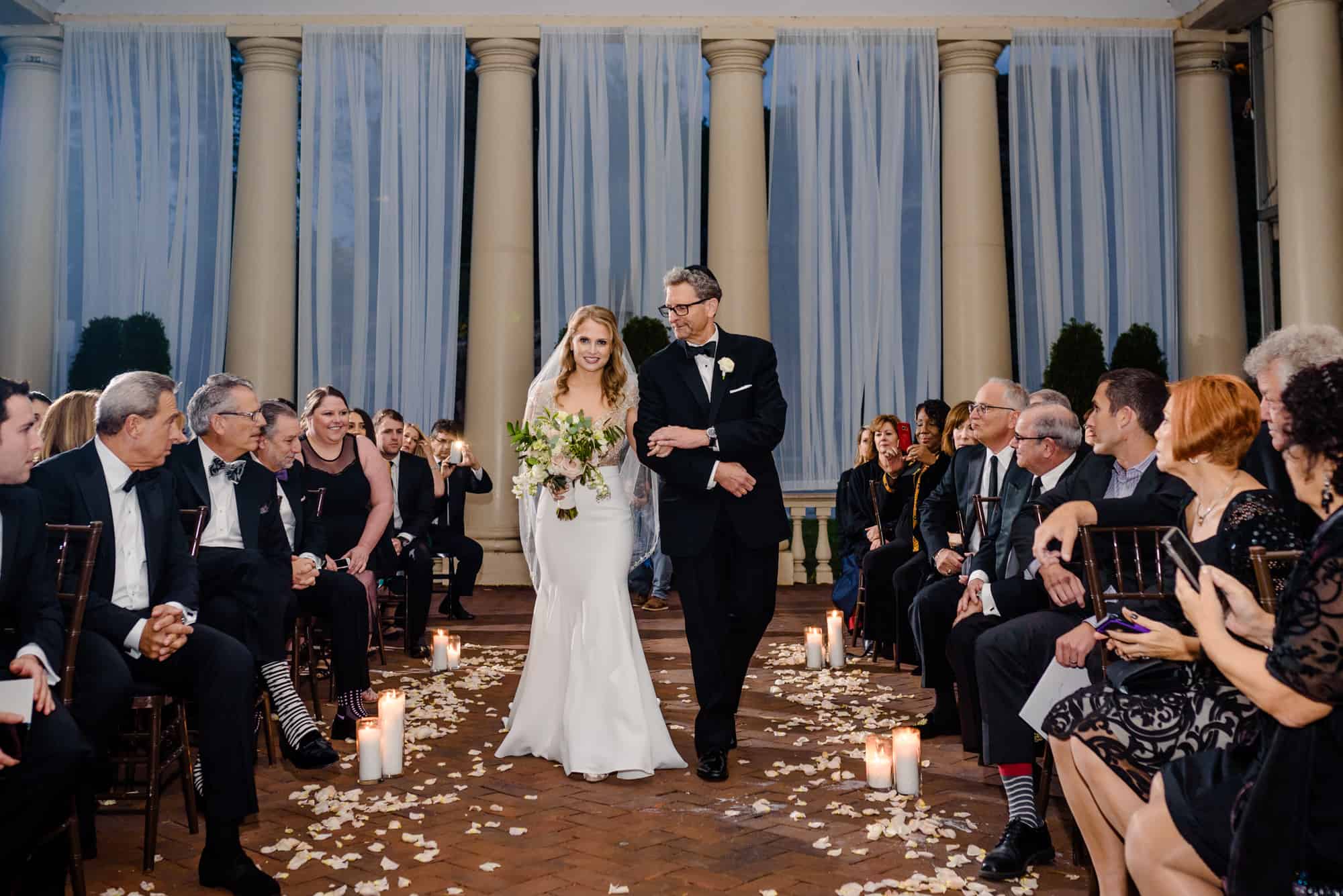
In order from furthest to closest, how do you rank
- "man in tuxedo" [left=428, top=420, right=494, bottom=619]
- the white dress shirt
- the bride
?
"man in tuxedo" [left=428, top=420, right=494, bottom=619], the bride, the white dress shirt

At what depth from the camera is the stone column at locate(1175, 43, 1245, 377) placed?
37.5ft

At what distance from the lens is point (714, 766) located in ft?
15.0

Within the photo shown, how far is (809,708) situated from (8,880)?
12.6 feet

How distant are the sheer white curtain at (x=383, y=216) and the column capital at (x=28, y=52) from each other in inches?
93.3

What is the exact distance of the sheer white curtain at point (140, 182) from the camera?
1125 cm

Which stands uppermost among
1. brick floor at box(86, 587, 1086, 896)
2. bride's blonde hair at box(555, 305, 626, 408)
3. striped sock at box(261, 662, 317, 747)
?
bride's blonde hair at box(555, 305, 626, 408)

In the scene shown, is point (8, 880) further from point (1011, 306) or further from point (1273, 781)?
point (1011, 306)

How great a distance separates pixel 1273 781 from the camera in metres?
2.12

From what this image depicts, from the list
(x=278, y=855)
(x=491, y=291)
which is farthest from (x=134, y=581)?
(x=491, y=291)

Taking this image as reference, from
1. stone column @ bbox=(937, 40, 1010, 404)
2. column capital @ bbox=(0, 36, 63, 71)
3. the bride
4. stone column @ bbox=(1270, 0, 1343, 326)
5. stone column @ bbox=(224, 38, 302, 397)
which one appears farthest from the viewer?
stone column @ bbox=(937, 40, 1010, 404)

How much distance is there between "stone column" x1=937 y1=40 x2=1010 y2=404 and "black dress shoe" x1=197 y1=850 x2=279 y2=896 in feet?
29.7

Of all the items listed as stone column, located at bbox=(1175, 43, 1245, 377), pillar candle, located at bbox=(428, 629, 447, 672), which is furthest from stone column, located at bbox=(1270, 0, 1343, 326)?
pillar candle, located at bbox=(428, 629, 447, 672)

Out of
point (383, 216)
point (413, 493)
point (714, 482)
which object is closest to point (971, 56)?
point (383, 216)

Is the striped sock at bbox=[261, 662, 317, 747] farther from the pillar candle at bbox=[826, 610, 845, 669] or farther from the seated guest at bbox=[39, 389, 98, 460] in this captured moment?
the pillar candle at bbox=[826, 610, 845, 669]
